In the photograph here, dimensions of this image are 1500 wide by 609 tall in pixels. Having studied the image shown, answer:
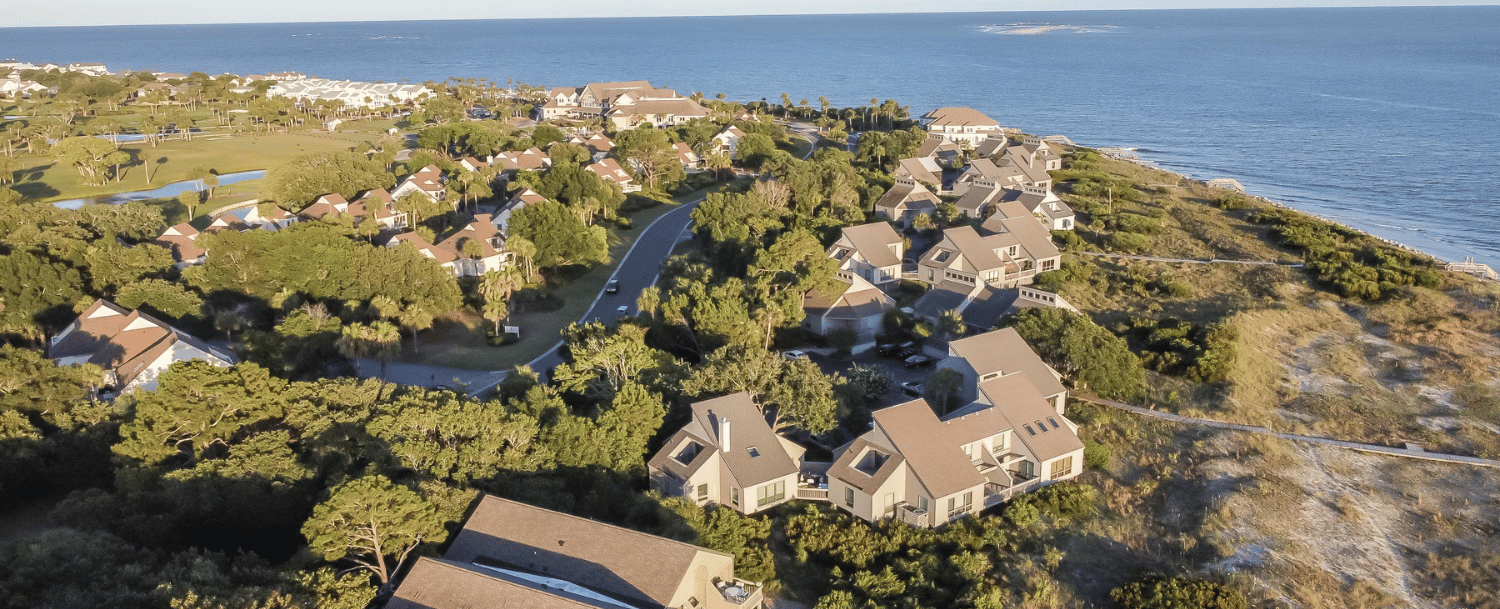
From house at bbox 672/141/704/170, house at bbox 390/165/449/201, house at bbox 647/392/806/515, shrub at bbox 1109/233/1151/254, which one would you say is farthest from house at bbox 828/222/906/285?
house at bbox 672/141/704/170

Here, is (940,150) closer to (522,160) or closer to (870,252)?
(522,160)

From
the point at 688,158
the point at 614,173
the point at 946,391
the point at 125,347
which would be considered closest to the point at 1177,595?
the point at 946,391

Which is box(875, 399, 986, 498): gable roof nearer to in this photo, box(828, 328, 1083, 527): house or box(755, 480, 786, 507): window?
box(828, 328, 1083, 527): house

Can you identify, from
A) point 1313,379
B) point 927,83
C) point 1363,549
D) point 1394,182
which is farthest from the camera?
point 927,83

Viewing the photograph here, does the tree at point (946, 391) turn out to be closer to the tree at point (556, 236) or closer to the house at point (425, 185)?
the tree at point (556, 236)

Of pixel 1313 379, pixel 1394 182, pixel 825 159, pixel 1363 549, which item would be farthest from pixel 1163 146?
pixel 1363 549

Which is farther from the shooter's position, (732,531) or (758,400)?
(758,400)

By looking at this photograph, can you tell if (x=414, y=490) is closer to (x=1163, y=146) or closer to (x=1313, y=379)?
(x=1313, y=379)
